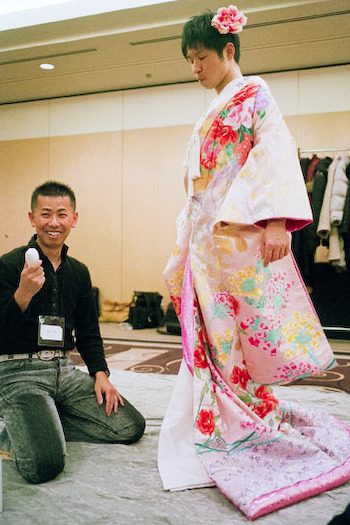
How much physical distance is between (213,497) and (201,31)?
1.29 meters

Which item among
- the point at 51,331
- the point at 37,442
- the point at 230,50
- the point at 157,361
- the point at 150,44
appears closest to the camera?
the point at 37,442

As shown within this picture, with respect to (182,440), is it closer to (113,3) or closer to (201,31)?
(201,31)

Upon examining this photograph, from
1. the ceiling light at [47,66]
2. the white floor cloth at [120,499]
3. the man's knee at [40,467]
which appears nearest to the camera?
the white floor cloth at [120,499]

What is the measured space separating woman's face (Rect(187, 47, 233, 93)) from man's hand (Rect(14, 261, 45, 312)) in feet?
2.41

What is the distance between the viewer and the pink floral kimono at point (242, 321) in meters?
1.30

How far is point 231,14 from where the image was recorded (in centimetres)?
137

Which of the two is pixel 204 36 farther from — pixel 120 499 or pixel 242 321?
pixel 120 499

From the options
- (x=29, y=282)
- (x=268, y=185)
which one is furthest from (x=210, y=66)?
(x=29, y=282)

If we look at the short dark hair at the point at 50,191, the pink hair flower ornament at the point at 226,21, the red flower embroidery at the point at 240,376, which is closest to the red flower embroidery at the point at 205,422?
the red flower embroidery at the point at 240,376

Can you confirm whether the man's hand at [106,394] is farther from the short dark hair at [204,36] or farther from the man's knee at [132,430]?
the short dark hair at [204,36]

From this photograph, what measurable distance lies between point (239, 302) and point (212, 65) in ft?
2.32

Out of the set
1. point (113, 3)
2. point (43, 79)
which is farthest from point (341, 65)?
point (43, 79)

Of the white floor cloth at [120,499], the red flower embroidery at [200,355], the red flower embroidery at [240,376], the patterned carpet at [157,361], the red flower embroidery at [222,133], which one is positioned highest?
the red flower embroidery at [222,133]

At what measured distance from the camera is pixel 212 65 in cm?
141
